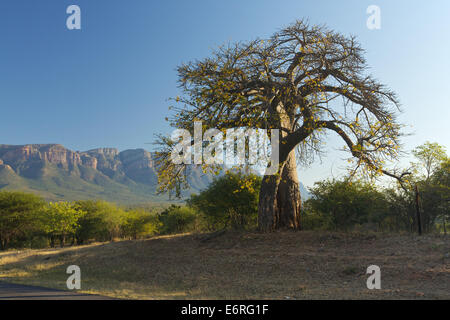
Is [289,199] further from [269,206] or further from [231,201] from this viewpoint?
[231,201]

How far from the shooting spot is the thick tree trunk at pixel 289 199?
49.6 feet

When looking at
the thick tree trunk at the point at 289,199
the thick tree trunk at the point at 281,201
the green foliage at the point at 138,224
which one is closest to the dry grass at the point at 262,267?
the thick tree trunk at the point at 281,201

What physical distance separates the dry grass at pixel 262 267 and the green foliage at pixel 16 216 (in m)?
22.2

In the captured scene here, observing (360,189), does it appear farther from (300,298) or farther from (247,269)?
(300,298)

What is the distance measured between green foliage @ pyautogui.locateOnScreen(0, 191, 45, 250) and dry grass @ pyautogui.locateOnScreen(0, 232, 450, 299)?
22.2 m

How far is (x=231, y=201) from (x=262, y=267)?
9352mm

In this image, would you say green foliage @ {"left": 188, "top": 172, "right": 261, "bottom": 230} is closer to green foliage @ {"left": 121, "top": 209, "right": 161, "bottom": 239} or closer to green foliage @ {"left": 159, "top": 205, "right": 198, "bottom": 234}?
green foliage @ {"left": 159, "top": 205, "right": 198, "bottom": 234}

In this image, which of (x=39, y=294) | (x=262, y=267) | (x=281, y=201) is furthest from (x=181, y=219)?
(x=39, y=294)

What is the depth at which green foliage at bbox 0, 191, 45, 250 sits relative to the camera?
1374 inches

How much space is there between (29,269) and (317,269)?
12790 mm

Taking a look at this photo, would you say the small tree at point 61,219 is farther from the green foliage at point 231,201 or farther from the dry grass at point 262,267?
the green foliage at point 231,201

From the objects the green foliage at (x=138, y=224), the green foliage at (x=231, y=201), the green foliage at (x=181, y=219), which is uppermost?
the green foliage at (x=231, y=201)
